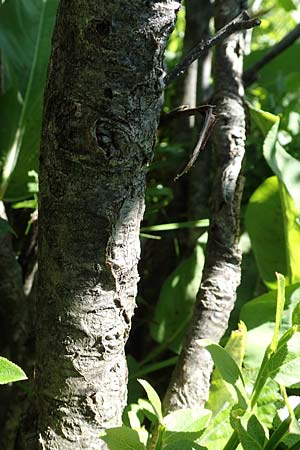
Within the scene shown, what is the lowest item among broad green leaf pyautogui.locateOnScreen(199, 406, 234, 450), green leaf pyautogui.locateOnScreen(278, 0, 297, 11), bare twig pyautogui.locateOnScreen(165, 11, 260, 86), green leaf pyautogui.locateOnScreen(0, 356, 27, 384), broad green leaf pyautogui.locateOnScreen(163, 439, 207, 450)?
broad green leaf pyautogui.locateOnScreen(199, 406, 234, 450)

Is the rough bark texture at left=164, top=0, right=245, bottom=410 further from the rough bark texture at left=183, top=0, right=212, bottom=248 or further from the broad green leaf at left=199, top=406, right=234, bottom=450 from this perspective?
the rough bark texture at left=183, top=0, right=212, bottom=248

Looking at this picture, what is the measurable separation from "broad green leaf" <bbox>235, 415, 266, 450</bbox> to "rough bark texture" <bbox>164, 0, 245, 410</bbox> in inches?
6.8

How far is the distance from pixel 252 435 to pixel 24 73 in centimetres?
62

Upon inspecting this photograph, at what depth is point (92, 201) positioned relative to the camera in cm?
53

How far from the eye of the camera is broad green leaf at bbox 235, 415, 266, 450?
0.52 metres

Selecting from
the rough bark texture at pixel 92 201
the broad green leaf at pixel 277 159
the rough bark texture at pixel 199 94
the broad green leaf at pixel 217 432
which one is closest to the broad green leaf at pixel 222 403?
the broad green leaf at pixel 217 432

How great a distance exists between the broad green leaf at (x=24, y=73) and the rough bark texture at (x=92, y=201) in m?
0.30

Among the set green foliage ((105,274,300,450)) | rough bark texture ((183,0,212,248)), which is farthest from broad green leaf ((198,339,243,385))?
rough bark texture ((183,0,212,248))

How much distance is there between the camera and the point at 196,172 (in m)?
1.00

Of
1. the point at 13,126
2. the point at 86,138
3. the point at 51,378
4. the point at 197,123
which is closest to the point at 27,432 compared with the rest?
the point at 51,378

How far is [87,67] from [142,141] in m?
0.08

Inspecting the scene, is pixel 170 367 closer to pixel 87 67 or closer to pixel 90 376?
pixel 90 376

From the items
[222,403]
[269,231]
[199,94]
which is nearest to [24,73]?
[199,94]

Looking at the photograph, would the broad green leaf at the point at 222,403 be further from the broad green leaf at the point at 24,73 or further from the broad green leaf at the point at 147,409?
the broad green leaf at the point at 24,73
